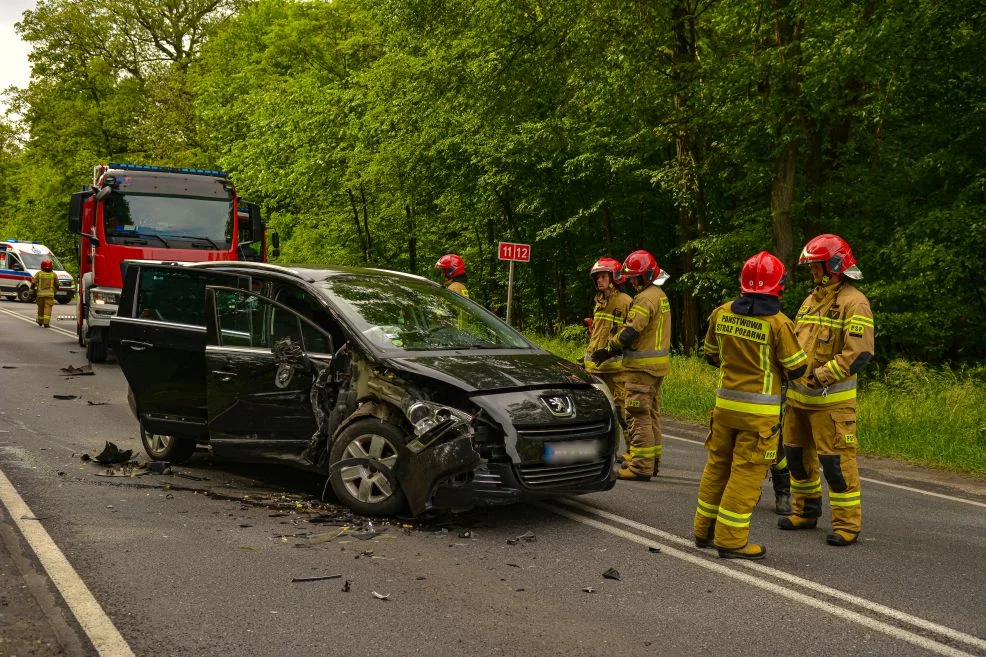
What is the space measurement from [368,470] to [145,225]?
464 inches

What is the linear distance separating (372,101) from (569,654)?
23004 mm

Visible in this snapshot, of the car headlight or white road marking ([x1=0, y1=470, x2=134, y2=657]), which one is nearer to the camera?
white road marking ([x1=0, y1=470, x2=134, y2=657])

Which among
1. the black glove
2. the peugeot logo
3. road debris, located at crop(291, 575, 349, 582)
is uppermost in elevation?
the black glove

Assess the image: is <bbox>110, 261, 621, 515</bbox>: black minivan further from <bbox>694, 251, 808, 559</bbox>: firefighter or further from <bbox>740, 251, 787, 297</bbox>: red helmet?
<bbox>740, 251, 787, 297</bbox>: red helmet

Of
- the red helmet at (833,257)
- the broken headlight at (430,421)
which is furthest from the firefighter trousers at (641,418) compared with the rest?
the broken headlight at (430,421)

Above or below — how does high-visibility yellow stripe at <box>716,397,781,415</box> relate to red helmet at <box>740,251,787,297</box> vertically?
below

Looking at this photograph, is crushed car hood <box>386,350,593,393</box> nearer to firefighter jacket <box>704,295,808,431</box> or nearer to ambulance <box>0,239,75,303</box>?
firefighter jacket <box>704,295,808,431</box>

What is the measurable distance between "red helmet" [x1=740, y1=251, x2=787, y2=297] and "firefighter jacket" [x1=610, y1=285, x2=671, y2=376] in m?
2.37

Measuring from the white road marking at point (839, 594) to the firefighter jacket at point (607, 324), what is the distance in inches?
88.9

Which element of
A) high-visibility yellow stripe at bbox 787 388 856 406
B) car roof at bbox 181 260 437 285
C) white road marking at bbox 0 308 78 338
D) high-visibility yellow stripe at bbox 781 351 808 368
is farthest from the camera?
white road marking at bbox 0 308 78 338

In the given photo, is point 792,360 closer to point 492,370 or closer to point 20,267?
point 492,370

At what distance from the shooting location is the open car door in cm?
648

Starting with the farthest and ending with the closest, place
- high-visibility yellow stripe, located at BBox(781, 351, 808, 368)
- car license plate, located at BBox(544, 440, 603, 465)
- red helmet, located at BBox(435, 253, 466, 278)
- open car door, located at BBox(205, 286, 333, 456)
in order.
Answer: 1. red helmet, located at BBox(435, 253, 466, 278)
2. open car door, located at BBox(205, 286, 333, 456)
3. car license plate, located at BBox(544, 440, 603, 465)
4. high-visibility yellow stripe, located at BBox(781, 351, 808, 368)

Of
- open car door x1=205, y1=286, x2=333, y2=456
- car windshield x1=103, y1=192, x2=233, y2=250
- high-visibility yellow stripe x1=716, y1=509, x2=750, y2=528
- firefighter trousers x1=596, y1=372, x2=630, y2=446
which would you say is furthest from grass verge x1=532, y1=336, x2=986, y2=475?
car windshield x1=103, y1=192, x2=233, y2=250
